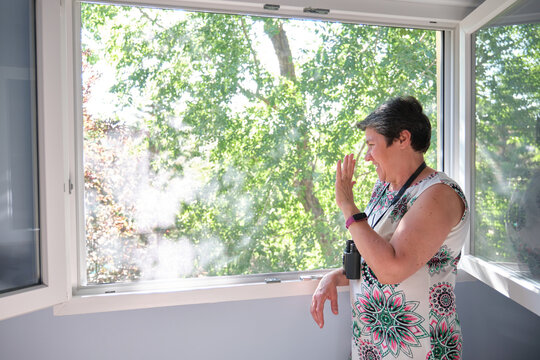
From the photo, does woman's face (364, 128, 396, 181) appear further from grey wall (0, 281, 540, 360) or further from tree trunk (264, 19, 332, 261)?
grey wall (0, 281, 540, 360)

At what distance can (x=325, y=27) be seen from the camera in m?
2.14

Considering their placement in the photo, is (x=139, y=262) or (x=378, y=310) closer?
(x=378, y=310)

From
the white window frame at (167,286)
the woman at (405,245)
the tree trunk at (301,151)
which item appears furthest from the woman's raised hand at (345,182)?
the white window frame at (167,286)

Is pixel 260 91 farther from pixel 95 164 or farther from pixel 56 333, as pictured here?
pixel 56 333

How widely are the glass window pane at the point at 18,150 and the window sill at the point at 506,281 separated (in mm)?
1861

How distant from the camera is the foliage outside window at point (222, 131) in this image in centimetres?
191

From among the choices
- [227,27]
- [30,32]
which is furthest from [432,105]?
[30,32]

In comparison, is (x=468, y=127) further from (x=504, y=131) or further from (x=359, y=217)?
(x=359, y=217)

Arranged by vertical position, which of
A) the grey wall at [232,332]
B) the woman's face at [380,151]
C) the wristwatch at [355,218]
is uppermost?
the woman's face at [380,151]

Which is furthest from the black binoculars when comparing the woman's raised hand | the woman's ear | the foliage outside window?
the foliage outside window

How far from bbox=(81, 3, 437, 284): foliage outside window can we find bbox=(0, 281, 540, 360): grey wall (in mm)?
187

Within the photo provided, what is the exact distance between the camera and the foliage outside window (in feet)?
6.27

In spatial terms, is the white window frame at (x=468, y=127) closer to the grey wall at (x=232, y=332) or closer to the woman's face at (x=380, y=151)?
the grey wall at (x=232, y=332)

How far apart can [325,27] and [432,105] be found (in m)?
0.73
